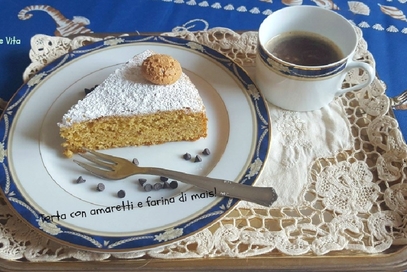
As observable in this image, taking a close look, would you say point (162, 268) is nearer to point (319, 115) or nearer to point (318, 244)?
point (318, 244)

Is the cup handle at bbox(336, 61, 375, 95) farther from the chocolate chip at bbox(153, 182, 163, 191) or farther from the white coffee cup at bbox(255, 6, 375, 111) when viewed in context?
the chocolate chip at bbox(153, 182, 163, 191)

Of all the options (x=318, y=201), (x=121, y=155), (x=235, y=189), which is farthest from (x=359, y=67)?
(x=121, y=155)

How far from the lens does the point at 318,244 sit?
1.20 metres

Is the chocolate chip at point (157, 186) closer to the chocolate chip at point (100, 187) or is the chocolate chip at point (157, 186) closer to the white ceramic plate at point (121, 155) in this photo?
the white ceramic plate at point (121, 155)

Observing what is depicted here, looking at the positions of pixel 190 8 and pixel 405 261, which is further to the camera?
pixel 190 8

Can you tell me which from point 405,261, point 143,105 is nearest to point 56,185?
point 143,105

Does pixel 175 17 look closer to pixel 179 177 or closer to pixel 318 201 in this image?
pixel 179 177

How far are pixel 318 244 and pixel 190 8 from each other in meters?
1.25

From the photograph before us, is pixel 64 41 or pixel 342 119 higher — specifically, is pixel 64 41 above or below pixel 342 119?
above

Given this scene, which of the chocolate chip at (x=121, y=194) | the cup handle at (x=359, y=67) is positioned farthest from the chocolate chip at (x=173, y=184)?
the cup handle at (x=359, y=67)

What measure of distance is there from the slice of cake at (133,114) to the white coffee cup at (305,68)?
0.26 m

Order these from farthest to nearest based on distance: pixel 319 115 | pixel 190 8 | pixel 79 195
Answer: pixel 190 8 < pixel 319 115 < pixel 79 195

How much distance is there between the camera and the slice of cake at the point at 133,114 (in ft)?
4.58

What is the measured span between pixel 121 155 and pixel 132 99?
0.64 ft
